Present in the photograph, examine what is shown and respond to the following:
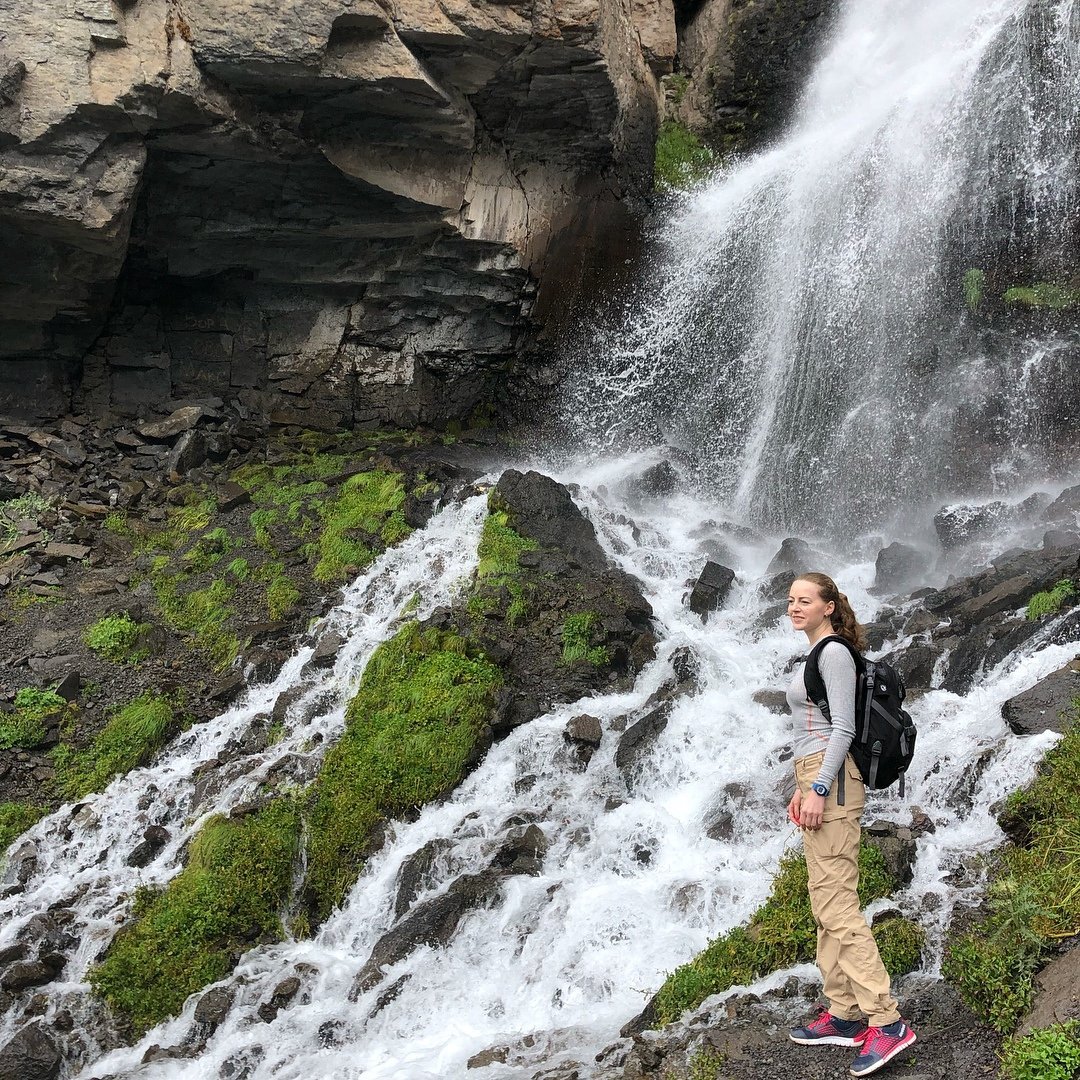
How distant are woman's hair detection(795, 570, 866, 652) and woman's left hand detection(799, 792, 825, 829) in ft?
2.81

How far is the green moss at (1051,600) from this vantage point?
988 centimetres

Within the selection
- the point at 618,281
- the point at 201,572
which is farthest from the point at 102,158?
the point at 618,281

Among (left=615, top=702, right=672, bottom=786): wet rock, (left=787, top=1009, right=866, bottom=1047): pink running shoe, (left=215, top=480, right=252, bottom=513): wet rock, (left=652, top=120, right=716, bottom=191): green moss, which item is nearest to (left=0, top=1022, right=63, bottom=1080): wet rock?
(left=615, top=702, right=672, bottom=786): wet rock

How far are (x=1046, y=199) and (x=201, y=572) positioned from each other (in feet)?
50.8

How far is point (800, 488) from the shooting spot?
16.5m

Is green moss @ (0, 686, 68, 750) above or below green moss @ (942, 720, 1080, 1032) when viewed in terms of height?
above

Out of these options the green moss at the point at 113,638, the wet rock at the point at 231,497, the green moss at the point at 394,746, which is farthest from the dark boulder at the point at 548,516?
the green moss at the point at 113,638

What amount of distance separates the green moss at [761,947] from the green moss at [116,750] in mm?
7253

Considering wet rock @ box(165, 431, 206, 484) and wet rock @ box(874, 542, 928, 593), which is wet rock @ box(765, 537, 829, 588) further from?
wet rock @ box(165, 431, 206, 484)

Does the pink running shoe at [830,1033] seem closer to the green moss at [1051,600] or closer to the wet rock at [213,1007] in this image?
the wet rock at [213,1007]

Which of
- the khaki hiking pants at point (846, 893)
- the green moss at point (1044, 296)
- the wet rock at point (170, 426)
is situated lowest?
the khaki hiking pants at point (846, 893)

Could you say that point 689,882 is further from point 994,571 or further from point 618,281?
point 618,281

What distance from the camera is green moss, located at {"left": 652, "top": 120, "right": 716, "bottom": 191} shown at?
1970cm

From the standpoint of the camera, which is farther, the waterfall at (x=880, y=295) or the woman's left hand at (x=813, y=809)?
the waterfall at (x=880, y=295)
